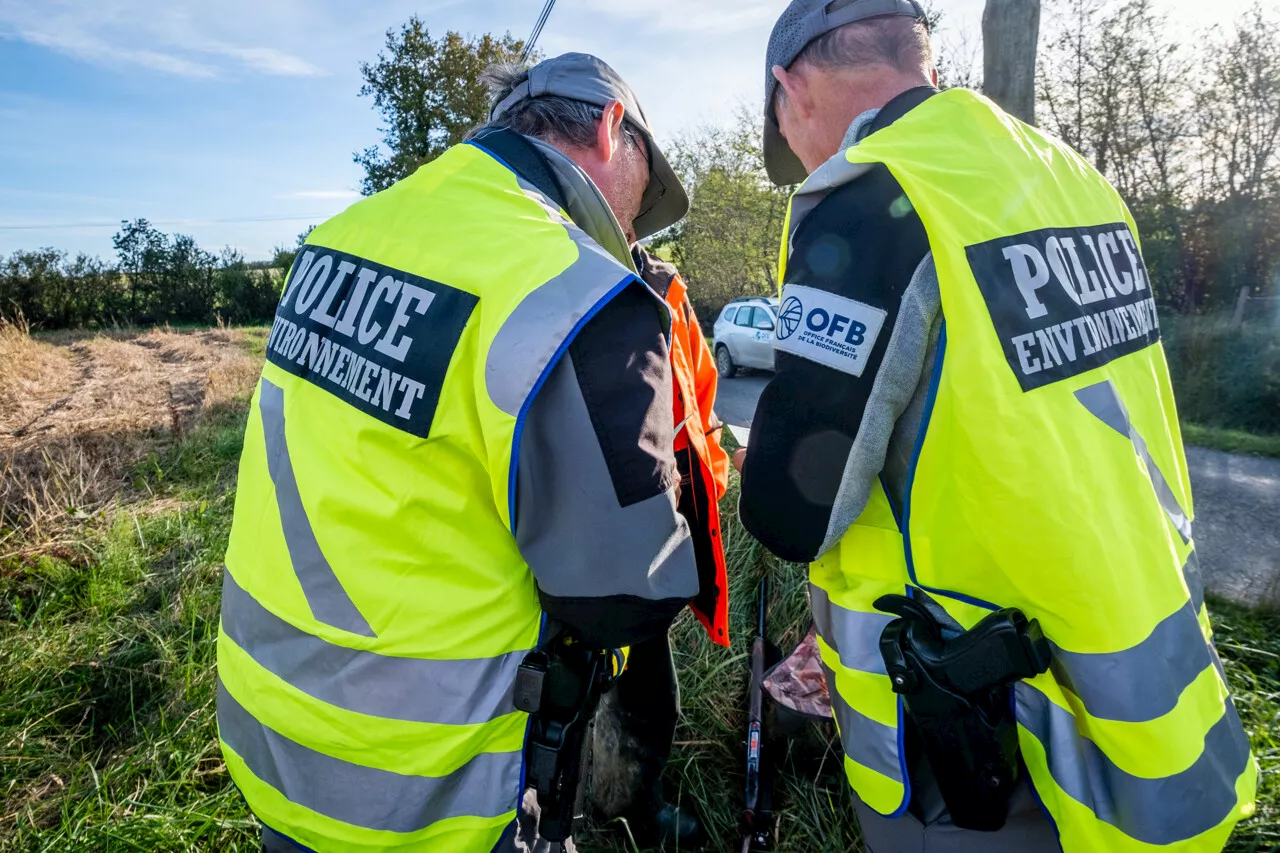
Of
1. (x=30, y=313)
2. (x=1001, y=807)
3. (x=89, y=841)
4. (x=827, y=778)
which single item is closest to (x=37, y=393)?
(x=89, y=841)

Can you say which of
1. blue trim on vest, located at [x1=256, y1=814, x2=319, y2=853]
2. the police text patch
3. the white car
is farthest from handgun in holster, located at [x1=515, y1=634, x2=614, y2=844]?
the white car

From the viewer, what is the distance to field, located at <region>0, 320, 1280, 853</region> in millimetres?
2234

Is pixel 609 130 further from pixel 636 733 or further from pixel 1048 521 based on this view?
pixel 636 733

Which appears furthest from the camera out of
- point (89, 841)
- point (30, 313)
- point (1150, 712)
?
point (30, 313)

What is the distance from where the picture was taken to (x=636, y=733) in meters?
2.24

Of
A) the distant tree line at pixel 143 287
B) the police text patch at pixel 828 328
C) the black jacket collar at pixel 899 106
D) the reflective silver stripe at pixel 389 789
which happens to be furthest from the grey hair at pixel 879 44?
the distant tree line at pixel 143 287

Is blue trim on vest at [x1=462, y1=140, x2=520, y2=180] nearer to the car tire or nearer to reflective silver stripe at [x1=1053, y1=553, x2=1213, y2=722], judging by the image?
reflective silver stripe at [x1=1053, y1=553, x2=1213, y2=722]

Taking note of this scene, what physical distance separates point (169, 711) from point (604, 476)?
2.65 m

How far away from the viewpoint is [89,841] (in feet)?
6.85

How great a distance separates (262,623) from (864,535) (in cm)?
113

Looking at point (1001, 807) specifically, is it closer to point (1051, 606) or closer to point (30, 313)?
point (1051, 606)

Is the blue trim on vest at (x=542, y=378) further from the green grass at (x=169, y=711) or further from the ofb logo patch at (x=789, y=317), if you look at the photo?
the green grass at (x=169, y=711)

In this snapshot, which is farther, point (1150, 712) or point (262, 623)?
point (262, 623)

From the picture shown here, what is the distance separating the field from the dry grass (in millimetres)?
31
